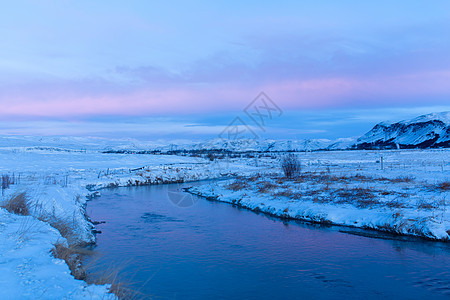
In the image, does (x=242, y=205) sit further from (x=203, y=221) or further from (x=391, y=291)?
(x=391, y=291)

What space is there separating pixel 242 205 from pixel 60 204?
10848 mm

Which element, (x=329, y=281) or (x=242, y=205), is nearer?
(x=329, y=281)

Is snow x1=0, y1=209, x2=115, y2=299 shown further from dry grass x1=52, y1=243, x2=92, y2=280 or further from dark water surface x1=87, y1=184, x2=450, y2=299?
dark water surface x1=87, y1=184, x2=450, y2=299

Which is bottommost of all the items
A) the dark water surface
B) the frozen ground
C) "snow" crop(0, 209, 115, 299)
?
the dark water surface

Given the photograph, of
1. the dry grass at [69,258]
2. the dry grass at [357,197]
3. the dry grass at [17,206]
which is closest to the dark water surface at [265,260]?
the dry grass at [69,258]

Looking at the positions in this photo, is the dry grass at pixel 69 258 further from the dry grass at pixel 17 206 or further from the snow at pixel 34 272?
the dry grass at pixel 17 206

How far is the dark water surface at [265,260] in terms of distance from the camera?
896 cm

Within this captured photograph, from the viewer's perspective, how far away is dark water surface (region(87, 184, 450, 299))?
29.4 ft

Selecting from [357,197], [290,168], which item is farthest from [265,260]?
[290,168]

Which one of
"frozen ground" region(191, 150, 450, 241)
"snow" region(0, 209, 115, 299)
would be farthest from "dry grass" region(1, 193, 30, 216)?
"frozen ground" region(191, 150, 450, 241)

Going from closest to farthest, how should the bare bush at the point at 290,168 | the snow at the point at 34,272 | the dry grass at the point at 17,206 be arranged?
the snow at the point at 34,272 → the dry grass at the point at 17,206 → the bare bush at the point at 290,168

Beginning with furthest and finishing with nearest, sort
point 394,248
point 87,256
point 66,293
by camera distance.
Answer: point 394,248
point 87,256
point 66,293

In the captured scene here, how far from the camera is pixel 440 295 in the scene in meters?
8.46

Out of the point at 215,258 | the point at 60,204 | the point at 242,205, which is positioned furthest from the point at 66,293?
the point at 242,205
